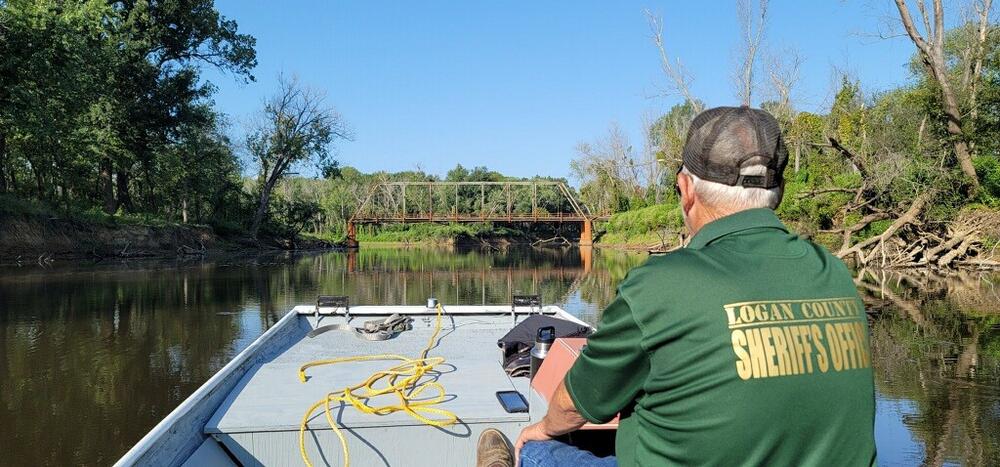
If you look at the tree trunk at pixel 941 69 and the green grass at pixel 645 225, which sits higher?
the tree trunk at pixel 941 69

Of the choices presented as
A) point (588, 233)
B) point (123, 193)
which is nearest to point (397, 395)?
point (123, 193)

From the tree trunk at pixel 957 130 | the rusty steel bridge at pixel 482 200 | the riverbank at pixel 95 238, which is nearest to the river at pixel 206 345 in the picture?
the tree trunk at pixel 957 130

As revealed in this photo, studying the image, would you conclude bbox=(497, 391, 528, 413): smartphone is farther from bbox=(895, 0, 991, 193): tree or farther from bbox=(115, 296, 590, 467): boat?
bbox=(895, 0, 991, 193): tree

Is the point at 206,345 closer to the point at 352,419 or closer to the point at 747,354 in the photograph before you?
the point at 352,419

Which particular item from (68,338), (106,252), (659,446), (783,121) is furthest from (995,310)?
(106,252)

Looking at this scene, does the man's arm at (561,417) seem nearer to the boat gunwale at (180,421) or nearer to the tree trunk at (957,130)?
the boat gunwale at (180,421)

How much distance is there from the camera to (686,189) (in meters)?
1.59

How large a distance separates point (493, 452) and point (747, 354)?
1376 millimetres

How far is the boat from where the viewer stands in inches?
126

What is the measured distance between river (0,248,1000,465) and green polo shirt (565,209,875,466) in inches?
144

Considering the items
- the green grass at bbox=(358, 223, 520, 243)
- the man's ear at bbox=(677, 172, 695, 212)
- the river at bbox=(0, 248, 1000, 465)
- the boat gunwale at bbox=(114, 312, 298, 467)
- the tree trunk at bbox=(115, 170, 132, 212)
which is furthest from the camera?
the green grass at bbox=(358, 223, 520, 243)

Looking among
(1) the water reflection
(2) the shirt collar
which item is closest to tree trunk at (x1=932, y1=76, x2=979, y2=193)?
(1) the water reflection

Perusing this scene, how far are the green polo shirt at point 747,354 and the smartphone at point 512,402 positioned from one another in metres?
1.94

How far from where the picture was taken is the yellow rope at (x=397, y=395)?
10.8 ft
